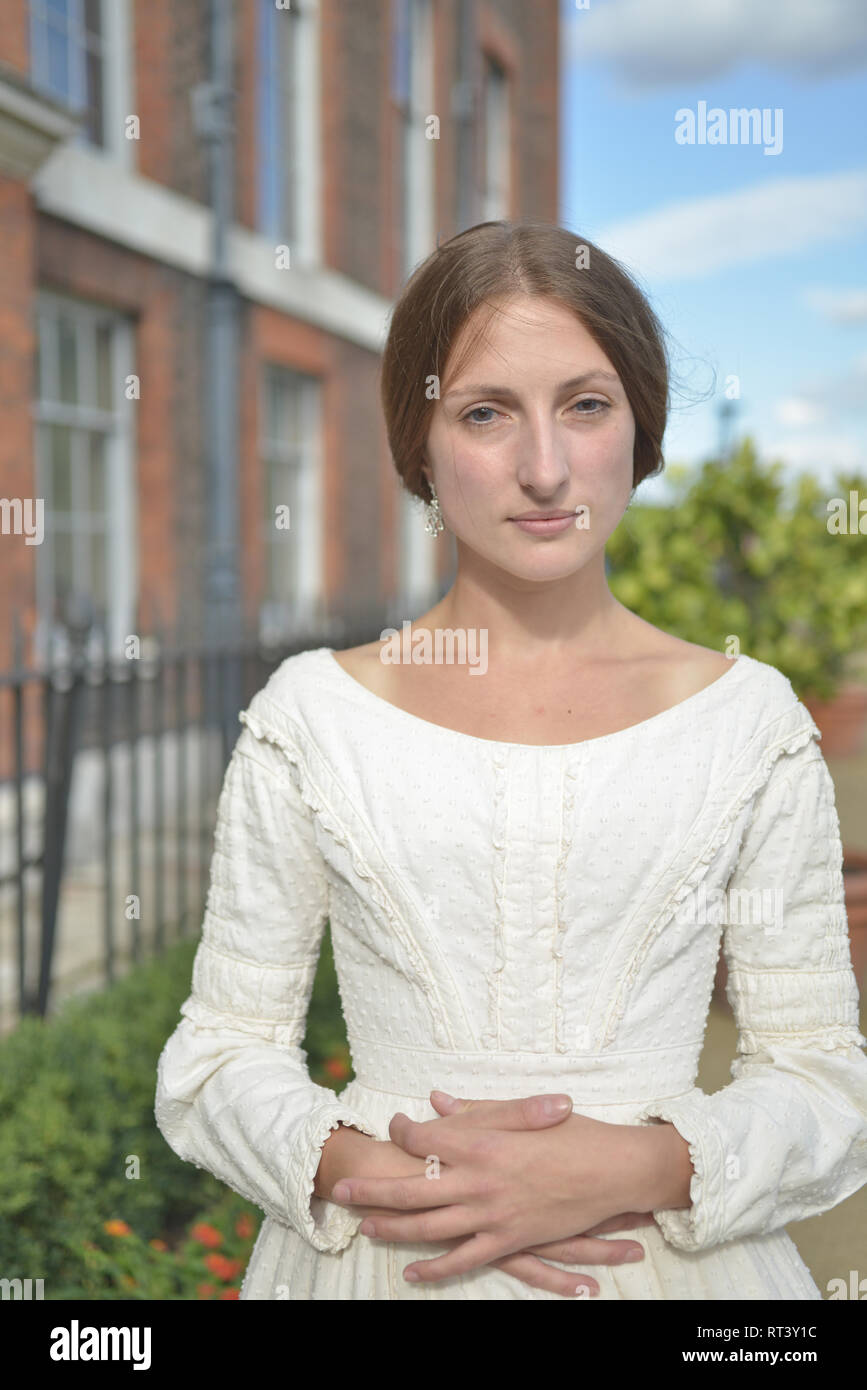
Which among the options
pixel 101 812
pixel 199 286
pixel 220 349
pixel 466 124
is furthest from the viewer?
pixel 466 124

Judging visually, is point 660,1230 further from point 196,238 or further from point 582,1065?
point 196,238

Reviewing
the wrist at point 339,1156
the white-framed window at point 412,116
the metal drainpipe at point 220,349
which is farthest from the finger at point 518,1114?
the white-framed window at point 412,116

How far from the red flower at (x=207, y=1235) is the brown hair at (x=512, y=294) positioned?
83.6 inches

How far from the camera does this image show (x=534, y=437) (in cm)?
→ 142

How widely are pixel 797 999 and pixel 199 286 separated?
27.0 feet

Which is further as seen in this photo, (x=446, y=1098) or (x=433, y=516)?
(x=433, y=516)

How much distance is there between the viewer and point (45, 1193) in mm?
2797

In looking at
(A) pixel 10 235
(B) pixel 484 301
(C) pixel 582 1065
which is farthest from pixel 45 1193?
(A) pixel 10 235

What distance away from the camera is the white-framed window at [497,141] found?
50.4 feet

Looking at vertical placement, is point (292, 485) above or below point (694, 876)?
above

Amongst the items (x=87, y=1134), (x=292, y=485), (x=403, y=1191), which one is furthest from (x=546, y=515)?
(x=292, y=485)

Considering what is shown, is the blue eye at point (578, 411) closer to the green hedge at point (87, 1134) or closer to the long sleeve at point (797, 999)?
the long sleeve at point (797, 999)

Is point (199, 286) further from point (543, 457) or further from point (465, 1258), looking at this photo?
point (465, 1258)

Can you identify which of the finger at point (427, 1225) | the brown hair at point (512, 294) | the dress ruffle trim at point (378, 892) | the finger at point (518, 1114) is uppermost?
the brown hair at point (512, 294)
